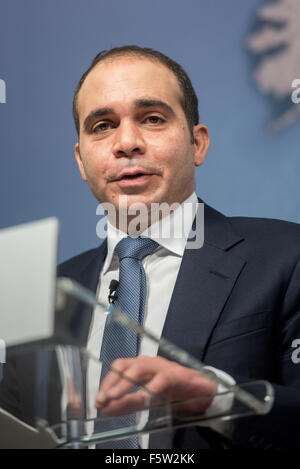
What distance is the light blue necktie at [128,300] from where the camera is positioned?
4.29ft

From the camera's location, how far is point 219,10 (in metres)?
2.18

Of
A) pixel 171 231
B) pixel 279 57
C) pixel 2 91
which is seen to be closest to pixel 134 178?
pixel 171 231

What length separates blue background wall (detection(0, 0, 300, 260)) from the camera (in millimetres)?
2031

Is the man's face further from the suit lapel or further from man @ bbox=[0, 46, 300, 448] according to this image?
the suit lapel

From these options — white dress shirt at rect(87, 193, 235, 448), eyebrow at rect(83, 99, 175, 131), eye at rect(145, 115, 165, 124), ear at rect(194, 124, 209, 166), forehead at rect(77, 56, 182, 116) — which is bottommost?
white dress shirt at rect(87, 193, 235, 448)

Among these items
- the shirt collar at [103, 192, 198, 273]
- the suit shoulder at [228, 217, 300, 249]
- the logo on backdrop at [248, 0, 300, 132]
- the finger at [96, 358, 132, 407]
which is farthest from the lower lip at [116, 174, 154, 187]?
the finger at [96, 358, 132, 407]

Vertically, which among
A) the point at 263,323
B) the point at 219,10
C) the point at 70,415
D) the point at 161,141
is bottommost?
the point at 263,323

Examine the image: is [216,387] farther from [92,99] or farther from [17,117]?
[17,117]

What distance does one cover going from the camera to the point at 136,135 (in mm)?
1620

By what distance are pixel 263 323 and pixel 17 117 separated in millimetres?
1280

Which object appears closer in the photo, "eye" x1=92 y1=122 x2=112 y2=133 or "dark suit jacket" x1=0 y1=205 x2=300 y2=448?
"dark suit jacket" x1=0 y1=205 x2=300 y2=448

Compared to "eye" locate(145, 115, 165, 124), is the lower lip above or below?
below

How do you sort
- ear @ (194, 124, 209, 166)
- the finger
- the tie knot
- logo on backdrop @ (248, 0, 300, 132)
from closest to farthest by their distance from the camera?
the finger < the tie knot < ear @ (194, 124, 209, 166) < logo on backdrop @ (248, 0, 300, 132)

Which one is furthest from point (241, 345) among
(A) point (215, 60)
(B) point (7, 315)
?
(A) point (215, 60)
